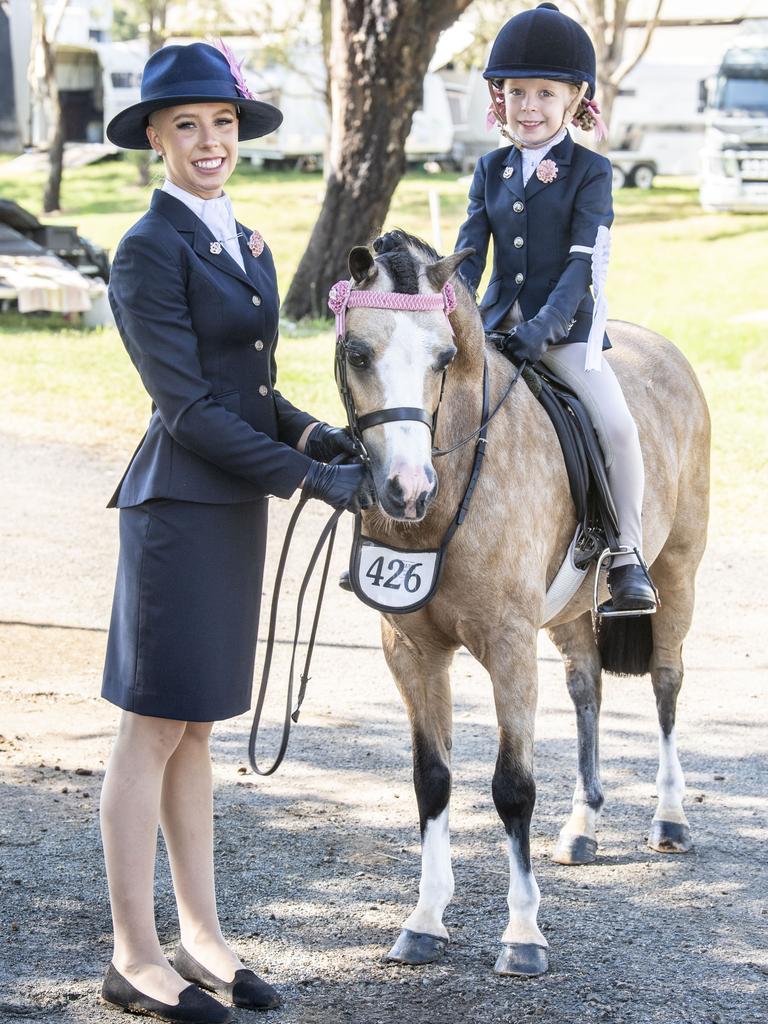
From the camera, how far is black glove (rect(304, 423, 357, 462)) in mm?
3537

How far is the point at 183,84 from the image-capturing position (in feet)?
10.6

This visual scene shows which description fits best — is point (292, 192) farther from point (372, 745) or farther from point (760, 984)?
point (760, 984)

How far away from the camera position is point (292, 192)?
31234 mm

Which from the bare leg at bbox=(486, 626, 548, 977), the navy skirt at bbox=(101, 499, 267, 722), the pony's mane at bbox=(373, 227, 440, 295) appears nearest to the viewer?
the navy skirt at bbox=(101, 499, 267, 722)

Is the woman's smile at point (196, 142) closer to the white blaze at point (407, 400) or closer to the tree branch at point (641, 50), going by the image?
the white blaze at point (407, 400)

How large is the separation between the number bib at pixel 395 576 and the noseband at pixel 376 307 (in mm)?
392

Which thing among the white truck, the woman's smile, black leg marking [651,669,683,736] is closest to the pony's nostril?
the woman's smile

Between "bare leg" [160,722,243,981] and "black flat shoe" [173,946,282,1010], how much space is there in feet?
0.06

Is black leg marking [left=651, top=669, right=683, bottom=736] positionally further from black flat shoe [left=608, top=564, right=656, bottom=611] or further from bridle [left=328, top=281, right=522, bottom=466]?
bridle [left=328, top=281, right=522, bottom=466]

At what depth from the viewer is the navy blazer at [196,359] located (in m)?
3.17

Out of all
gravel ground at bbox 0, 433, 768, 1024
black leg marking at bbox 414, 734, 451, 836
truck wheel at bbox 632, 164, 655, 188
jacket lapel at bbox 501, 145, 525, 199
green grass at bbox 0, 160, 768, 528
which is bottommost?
gravel ground at bbox 0, 433, 768, 1024

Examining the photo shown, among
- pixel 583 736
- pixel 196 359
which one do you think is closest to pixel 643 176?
pixel 583 736

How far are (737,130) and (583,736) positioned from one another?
24016 mm

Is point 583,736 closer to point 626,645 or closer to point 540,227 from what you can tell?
point 626,645
